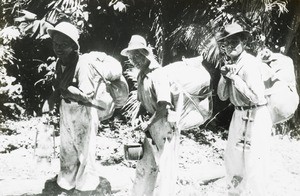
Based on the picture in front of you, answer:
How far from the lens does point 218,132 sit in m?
8.25

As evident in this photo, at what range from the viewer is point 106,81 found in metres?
4.26

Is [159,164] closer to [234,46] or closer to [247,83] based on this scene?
[247,83]

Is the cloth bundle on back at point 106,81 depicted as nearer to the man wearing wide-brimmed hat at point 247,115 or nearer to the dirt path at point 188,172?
the dirt path at point 188,172

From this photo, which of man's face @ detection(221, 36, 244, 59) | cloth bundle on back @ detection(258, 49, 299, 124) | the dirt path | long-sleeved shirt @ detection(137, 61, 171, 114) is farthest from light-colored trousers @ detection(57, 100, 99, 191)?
cloth bundle on back @ detection(258, 49, 299, 124)

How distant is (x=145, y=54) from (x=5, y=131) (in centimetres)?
413

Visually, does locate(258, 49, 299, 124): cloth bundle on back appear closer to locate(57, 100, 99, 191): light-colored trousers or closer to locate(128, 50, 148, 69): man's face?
locate(128, 50, 148, 69): man's face

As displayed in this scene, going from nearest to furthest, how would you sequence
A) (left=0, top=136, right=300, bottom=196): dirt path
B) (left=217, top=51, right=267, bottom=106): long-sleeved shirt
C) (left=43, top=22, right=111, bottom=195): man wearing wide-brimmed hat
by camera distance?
(left=217, top=51, right=267, bottom=106): long-sleeved shirt → (left=43, top=22, right=111, bottom=195): man wearing wide-brimmed hat → (left=0, top=136, right=300, bottom=196): dirt path

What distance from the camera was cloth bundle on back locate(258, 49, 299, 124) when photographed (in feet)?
13.9

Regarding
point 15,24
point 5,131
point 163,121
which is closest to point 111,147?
point 5,131

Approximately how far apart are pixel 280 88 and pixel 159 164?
1332 mm

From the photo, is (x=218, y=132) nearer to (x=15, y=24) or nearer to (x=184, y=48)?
(x=184, y=48)

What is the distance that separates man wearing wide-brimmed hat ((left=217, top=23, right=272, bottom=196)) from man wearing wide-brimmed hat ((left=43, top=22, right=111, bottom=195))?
1269 millimetres

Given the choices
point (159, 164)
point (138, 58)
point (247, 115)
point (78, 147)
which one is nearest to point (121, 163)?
point (78, 147)

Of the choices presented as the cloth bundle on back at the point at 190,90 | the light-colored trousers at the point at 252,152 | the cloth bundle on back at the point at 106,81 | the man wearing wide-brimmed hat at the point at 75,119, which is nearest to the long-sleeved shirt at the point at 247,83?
the light-colored trousers at the point at 252,152
